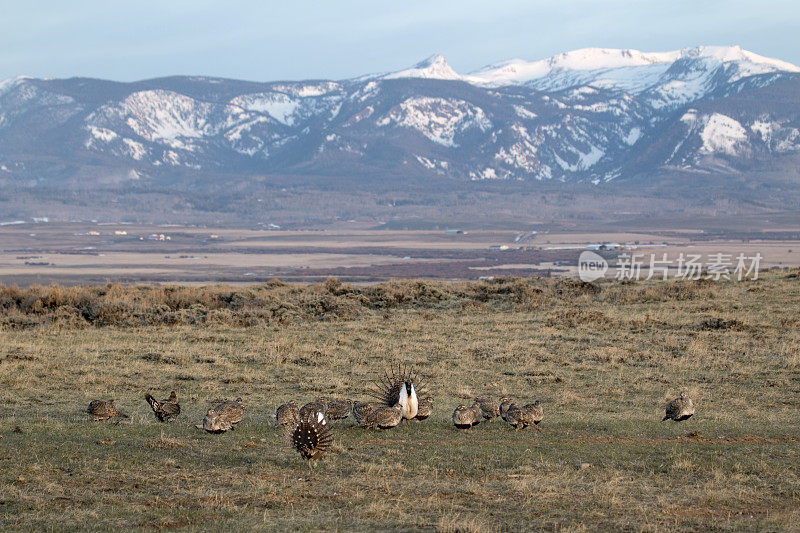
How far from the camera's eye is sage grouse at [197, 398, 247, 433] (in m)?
11.8

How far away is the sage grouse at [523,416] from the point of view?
1220 centimetres

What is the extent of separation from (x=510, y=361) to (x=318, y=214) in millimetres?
174976

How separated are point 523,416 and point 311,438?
131 inches

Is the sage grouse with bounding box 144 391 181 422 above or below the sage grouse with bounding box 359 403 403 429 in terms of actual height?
below

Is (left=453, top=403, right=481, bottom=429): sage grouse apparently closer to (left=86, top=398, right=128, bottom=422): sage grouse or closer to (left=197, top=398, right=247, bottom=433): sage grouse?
(left=197, top=398, right=247, bottom=433): sage grouse

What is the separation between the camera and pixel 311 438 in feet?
32.6

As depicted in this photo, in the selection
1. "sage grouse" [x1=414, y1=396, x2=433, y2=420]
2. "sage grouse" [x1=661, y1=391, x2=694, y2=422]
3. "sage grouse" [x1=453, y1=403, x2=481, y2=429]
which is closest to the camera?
"sage grouse" [x1=453, y1=403, x2=481, y2=429]

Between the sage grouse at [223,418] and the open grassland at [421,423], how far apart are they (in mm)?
143

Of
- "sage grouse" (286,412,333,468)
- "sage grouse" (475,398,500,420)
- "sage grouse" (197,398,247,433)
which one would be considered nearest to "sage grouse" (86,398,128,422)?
"sage grouse" (197,398,247,433)

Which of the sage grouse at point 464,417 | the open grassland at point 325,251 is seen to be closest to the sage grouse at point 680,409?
the sage grouse at point 464,417

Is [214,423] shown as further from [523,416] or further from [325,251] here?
[325,251]

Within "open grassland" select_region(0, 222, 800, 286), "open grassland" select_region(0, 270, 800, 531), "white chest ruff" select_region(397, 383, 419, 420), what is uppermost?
"white chest ruff" select_region(397, 383, 419, 420)

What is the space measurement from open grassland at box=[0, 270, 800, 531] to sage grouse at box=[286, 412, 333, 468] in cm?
21

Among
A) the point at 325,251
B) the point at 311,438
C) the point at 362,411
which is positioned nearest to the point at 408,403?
the point at 362,411
